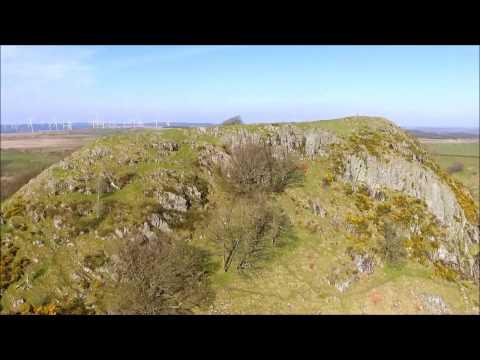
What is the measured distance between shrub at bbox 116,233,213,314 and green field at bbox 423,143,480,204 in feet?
235

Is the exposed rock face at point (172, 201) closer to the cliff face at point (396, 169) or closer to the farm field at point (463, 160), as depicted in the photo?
the cliff face at point (396, 169)

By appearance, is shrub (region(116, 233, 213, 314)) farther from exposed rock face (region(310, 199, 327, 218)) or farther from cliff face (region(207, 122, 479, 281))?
cliff face (region(207, 122, 479, 281))

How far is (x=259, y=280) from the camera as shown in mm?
Answer: 26797

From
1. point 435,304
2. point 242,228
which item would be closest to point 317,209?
point 242,228

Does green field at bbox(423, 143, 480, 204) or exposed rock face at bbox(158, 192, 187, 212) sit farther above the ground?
exposed rock face at bbox(158, 192, 187, 212)

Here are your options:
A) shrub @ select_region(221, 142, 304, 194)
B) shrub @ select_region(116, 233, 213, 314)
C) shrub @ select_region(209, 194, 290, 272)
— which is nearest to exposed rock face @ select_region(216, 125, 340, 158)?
shrub @ select_region(221, 142, 304, 194)

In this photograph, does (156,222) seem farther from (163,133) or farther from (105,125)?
(105,125)

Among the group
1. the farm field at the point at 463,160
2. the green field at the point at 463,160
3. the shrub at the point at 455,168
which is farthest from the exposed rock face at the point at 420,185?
the shrub at the point at 455,168

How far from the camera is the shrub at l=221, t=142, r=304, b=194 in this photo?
34.9m

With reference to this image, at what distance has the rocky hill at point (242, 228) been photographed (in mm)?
23891

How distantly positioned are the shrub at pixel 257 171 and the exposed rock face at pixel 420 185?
22.0 ft

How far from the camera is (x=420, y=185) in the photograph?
3762 cm

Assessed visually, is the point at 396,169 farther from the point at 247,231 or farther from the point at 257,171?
the point at 247,231
